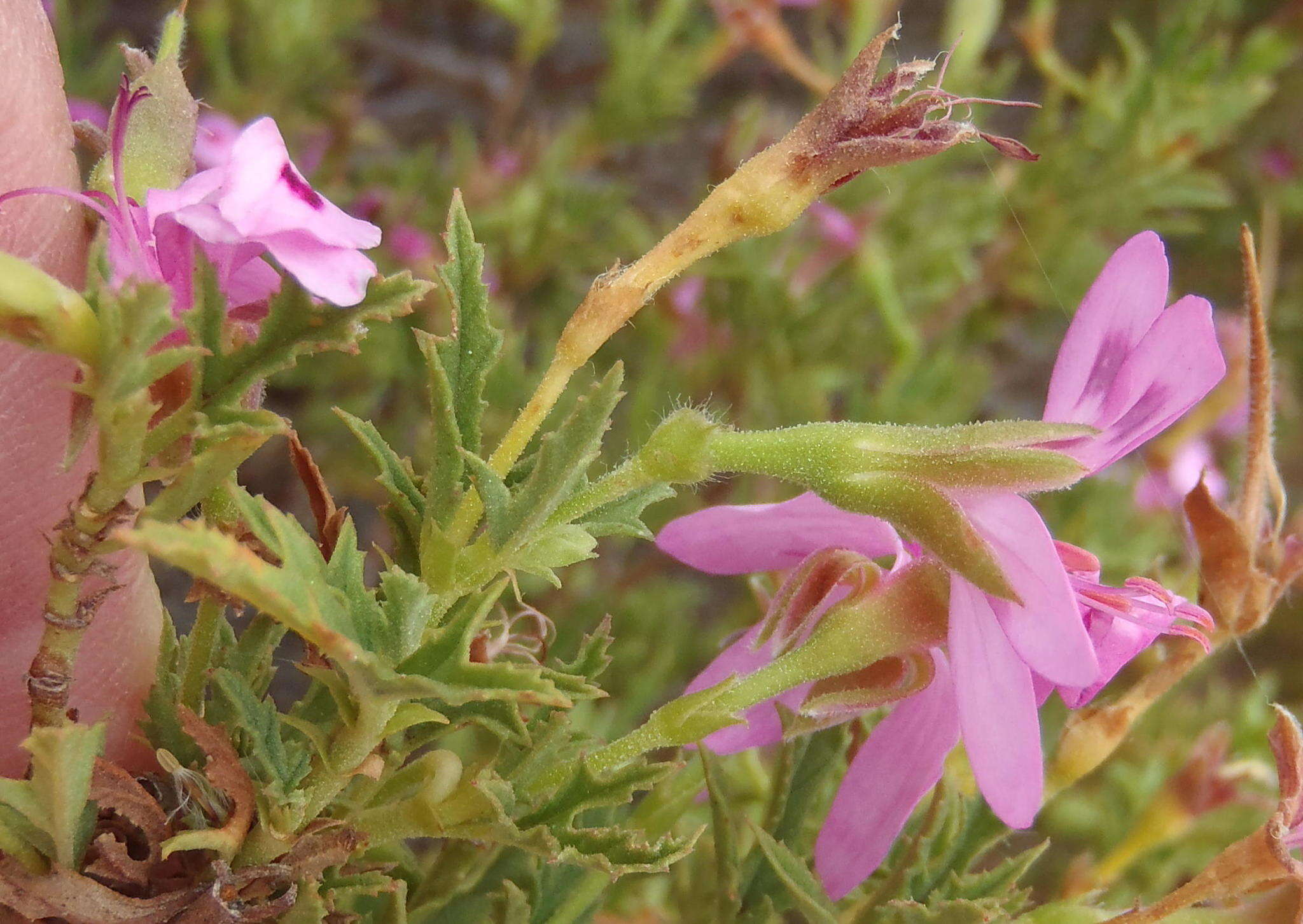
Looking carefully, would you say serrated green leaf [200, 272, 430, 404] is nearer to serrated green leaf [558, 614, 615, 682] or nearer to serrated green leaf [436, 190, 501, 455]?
serrated green leaf [436, 190, 501, 455]

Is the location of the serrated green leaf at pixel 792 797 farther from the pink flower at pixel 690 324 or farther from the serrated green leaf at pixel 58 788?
the pink flower at pixel 690 324

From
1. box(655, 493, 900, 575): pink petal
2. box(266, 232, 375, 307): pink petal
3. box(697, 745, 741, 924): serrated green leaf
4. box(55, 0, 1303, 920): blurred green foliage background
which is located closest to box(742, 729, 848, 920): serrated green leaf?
box(697, 745, 741, 924): serrated green leaf

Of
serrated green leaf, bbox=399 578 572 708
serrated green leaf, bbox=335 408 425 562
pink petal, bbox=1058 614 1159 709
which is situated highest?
serrated green leaf, bbox=335 408 425 562

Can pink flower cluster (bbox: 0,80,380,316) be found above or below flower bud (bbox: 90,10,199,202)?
below

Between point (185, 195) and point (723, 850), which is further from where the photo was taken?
point (723, 850)

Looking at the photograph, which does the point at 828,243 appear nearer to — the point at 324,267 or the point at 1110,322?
the point at 1110,322

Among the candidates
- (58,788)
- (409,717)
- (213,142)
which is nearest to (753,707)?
(409,717)

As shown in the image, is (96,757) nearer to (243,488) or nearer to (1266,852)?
(243,488)

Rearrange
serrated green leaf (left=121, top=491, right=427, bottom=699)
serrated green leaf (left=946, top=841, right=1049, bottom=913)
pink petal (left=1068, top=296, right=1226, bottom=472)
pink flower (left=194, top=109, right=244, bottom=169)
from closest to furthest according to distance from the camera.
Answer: serrated green leaf (left=121, top=491, right=427, bottom=699) < pink petal (left=1068, top=296, right=1226, bottom=472) < serrated green leaf (left=946, top=841, right=1049, bottom=913) < pink flower (left=194, top=109, right=244, bottom=169)
